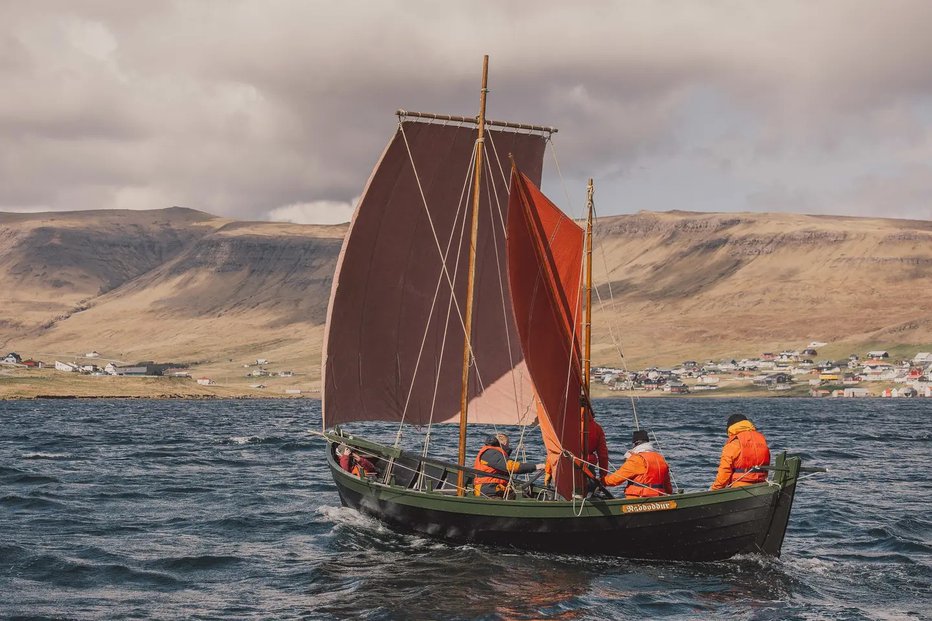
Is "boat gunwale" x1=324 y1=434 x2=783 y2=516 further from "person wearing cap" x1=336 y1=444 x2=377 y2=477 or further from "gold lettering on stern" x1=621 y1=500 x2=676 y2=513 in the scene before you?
"person wearing cap" x1=336 y1=444 x2=377 y2=477

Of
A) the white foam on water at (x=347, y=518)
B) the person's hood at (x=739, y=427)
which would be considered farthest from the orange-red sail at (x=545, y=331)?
the white foam on water at (x=347, y=518)

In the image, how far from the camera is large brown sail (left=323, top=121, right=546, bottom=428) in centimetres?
2950

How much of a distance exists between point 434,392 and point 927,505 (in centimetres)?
1720

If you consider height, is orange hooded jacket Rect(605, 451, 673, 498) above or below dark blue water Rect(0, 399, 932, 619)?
above

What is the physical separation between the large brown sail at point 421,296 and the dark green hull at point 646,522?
724 cm

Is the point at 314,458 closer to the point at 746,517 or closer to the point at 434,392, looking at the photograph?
the point at 434,392

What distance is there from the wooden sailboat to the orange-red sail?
0.13ft

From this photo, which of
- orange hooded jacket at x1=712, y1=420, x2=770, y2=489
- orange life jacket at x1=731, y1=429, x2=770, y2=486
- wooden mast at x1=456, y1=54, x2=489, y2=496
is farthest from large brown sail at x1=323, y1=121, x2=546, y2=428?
orange life jacket at x1=731, y1=429, x2=770, y2=486

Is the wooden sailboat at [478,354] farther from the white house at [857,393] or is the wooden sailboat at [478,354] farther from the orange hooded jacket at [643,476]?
the white house at [857,393]

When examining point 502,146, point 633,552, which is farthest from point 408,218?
point 633,552

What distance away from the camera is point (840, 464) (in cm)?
4684

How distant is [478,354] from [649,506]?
10744 mm

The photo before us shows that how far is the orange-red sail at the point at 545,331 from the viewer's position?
883 inches

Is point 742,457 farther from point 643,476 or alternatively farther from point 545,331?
point 545,331
